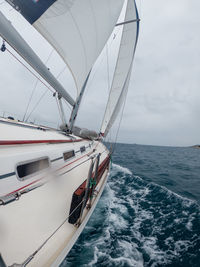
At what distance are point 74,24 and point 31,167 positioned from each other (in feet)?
12.1

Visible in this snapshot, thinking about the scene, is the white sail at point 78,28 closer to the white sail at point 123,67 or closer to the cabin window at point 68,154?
the cabin window at point 68,154

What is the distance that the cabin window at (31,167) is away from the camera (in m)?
1.64

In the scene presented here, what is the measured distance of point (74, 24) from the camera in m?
3.09

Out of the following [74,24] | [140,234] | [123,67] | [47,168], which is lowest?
[140,234]

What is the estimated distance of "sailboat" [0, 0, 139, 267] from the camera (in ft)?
4.17

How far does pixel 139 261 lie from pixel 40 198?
8.30 feet

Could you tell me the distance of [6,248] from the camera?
1103mm

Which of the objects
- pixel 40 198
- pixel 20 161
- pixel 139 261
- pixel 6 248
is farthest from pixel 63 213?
pixel 139 261

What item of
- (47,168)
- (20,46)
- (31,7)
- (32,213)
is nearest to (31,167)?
(47,168)

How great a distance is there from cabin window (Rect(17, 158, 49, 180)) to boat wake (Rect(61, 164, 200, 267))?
77.8 inches

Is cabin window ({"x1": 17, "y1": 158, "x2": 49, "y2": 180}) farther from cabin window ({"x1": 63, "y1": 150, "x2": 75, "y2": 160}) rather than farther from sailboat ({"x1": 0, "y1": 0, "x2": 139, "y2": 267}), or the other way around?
cabin window ({"x1": 63, "y1": 150, "x2": 75, "y2": 160})

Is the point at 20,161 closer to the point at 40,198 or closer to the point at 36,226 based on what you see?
the point at 40,198

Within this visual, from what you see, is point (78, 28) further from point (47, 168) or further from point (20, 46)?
point (47, 168)

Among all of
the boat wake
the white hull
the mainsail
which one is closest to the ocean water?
the boat wake
